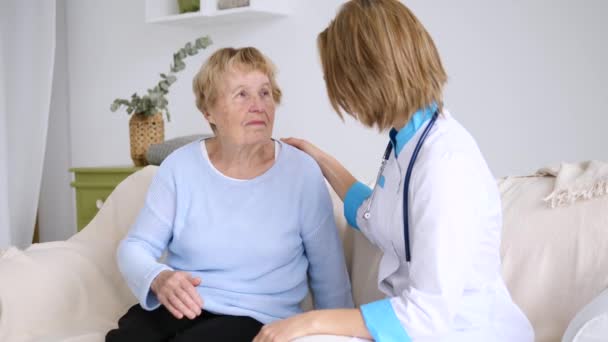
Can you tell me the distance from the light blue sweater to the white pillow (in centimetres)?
59

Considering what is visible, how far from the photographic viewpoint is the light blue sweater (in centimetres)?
160

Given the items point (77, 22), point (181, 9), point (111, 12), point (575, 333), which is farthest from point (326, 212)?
point (77, 22)

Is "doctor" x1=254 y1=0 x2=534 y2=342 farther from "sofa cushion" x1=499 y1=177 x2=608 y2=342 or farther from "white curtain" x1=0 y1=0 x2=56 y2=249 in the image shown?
"white curtain" x1=0 y1=0 x2=56 y2=249

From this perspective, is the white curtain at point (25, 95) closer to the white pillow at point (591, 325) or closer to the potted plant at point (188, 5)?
the potted plant at point (188, 5)

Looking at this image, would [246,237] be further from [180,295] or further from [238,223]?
[180,295]

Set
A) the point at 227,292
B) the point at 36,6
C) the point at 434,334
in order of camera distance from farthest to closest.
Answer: the point at 36,6 → the point at 227,292 → the point at 434,334

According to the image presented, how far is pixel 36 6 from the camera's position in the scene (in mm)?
3217

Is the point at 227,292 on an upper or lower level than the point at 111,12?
lower

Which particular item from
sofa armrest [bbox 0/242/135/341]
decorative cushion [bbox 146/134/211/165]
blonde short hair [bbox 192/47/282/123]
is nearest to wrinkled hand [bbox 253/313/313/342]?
blonde short hair [bbox 192/47/282/123]

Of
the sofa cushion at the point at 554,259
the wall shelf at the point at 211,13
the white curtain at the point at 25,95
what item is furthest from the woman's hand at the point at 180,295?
the white curtain at the point at 25,95

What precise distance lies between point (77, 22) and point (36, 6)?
0.89 m

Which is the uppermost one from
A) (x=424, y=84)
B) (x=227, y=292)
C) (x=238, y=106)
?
(x=424, y=84)

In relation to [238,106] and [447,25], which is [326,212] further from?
[447,25]

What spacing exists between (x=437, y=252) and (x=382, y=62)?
31 centimetres
